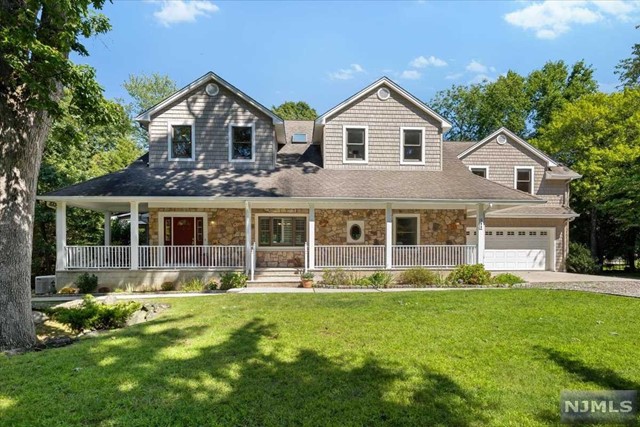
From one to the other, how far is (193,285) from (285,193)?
14.0 ft

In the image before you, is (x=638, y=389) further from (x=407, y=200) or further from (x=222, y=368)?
(x=407, y=200)

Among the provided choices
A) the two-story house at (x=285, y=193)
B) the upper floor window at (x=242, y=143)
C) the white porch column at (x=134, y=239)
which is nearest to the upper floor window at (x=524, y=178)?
the two-story house at (x=285, y=193)

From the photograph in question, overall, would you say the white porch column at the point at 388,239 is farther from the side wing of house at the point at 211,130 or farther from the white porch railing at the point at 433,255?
the side wing of house at the point at 211,130

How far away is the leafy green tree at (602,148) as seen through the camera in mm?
17406

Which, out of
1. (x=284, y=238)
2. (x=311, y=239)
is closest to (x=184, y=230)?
(x=284, y=238)

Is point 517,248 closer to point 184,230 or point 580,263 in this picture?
point 580,263

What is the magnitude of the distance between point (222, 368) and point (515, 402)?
128 inches

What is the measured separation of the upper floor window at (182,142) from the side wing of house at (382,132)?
197 inches

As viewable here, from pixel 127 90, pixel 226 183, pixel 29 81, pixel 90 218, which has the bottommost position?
pixel 90 218

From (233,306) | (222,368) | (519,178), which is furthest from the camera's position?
(519,178)

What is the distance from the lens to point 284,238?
13953mm

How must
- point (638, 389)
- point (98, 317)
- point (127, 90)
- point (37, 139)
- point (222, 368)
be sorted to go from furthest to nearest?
point (127, 90)
point (98, 317)
point (37, 139)
point (222, 368)
point (638, 389)

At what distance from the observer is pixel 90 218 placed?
1739cm

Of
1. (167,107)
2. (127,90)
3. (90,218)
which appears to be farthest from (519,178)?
(127,90)
